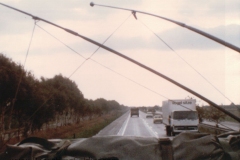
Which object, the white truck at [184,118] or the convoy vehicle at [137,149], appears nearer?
the convoy vehicle at [137,149]

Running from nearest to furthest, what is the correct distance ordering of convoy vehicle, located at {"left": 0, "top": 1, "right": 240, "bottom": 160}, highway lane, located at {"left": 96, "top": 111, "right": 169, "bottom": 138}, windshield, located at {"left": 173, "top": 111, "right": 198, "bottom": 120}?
1. convoy vehicle, located at {"left": 0, "top": 1, "right": 240, "bottom": 160}
2. windshield, located at {"left": 173, "top": 111, "right": 198, "bottom": 120}
3. highway lane, located at {"left": 96, "top": 111, "right": 169, "bottom": 138}

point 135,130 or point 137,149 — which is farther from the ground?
point 137,149

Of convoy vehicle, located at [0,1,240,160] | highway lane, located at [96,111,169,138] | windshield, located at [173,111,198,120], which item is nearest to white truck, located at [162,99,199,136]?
windshield, located at [173,111,198,120]

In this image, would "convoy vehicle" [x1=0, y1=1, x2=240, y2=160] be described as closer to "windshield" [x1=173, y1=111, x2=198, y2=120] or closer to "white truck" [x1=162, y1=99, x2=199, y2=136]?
"white truck" [x1=162, y1=99, x2=199, y2=136]

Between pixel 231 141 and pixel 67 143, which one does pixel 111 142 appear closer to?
pixel 67 143

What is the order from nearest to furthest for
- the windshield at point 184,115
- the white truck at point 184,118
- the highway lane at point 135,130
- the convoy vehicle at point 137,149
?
the convoy vehicle at point 137,149
the white truck at point 184,118
the windshield at point 184,115
the highway lane at point 135,130

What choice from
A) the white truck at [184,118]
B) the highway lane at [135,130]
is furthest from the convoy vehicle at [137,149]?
the highway lane at [135,130]

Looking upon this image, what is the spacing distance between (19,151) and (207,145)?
172cm

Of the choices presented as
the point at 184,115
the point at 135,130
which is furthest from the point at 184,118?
the point at 135,130

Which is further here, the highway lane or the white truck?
the highway lane

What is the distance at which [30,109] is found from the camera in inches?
1096

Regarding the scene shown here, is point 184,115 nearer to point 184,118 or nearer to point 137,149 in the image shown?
point 184,118

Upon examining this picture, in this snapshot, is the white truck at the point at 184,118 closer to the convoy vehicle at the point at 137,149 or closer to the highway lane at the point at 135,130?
the highway lane at the point at 135,130

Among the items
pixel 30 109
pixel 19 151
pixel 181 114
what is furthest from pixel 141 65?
pixel 181 114
